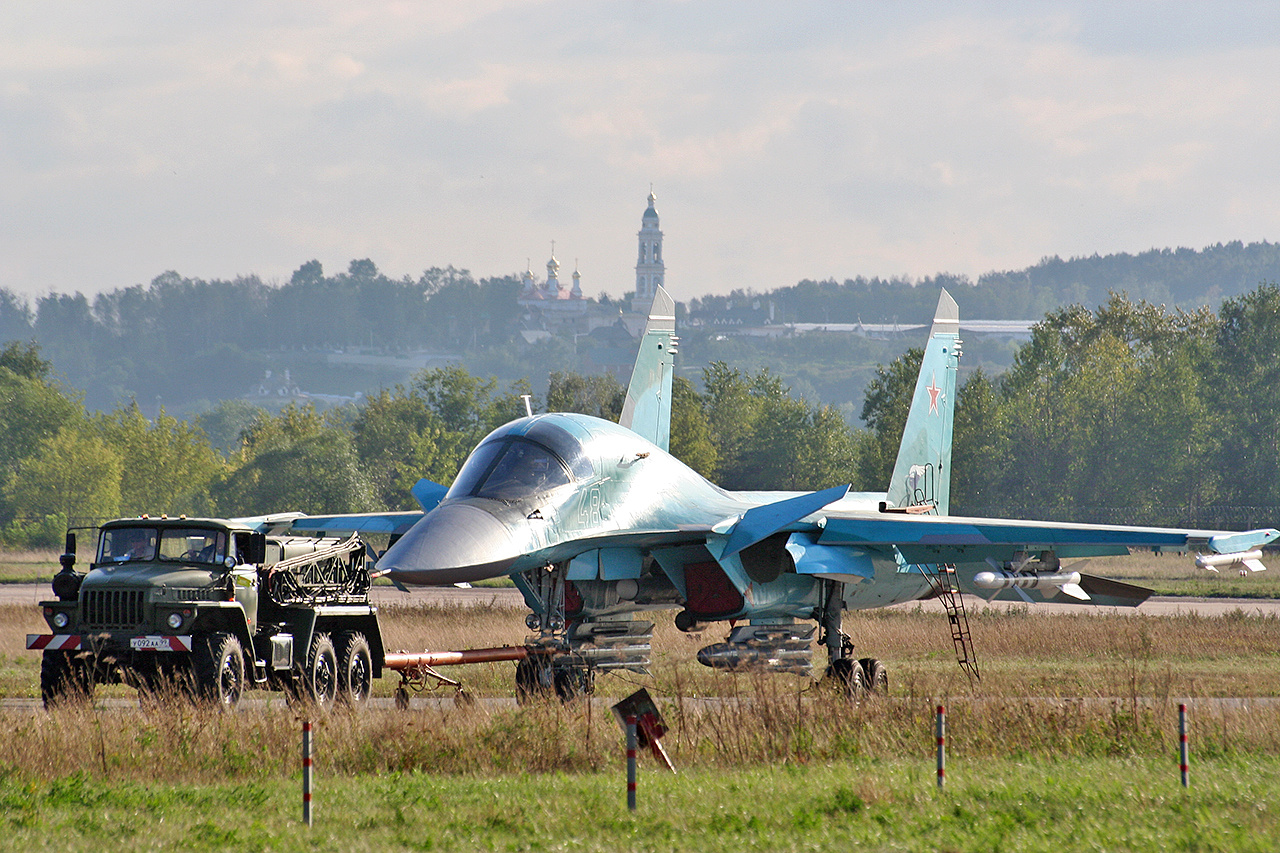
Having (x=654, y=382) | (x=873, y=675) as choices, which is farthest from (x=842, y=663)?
(x=654, y=382)

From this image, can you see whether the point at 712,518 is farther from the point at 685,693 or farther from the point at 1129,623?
the point at 1129,623

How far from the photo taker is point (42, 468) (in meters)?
70.4

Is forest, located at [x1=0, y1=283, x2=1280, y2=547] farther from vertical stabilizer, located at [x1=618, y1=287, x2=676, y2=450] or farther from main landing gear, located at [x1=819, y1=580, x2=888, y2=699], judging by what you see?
main landing gear, located at [x1=819, y1=580, x2=888, y2=699]

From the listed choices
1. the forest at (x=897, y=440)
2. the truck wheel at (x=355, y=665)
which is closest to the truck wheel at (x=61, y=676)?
the truck wheel at (x=355, y=665)

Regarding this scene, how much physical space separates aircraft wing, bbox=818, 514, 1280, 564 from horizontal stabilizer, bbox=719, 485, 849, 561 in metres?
1.02

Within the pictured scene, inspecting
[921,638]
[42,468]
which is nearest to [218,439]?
[42,468]

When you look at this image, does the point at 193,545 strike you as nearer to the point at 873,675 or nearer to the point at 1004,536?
the point at 873,675

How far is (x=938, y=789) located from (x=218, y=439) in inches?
7412

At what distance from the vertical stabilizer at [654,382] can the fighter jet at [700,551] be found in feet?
22.0

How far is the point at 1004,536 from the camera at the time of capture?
686 inches

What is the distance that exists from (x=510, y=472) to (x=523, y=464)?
0.21m

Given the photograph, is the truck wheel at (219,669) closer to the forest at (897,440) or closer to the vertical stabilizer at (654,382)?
the vertical stabilizer at (654,382)

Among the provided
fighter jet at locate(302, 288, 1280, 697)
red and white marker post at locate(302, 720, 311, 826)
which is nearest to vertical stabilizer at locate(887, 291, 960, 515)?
fighter jet at locate(302, 288, 1280, 697)

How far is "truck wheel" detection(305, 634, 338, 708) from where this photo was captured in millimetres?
16406
